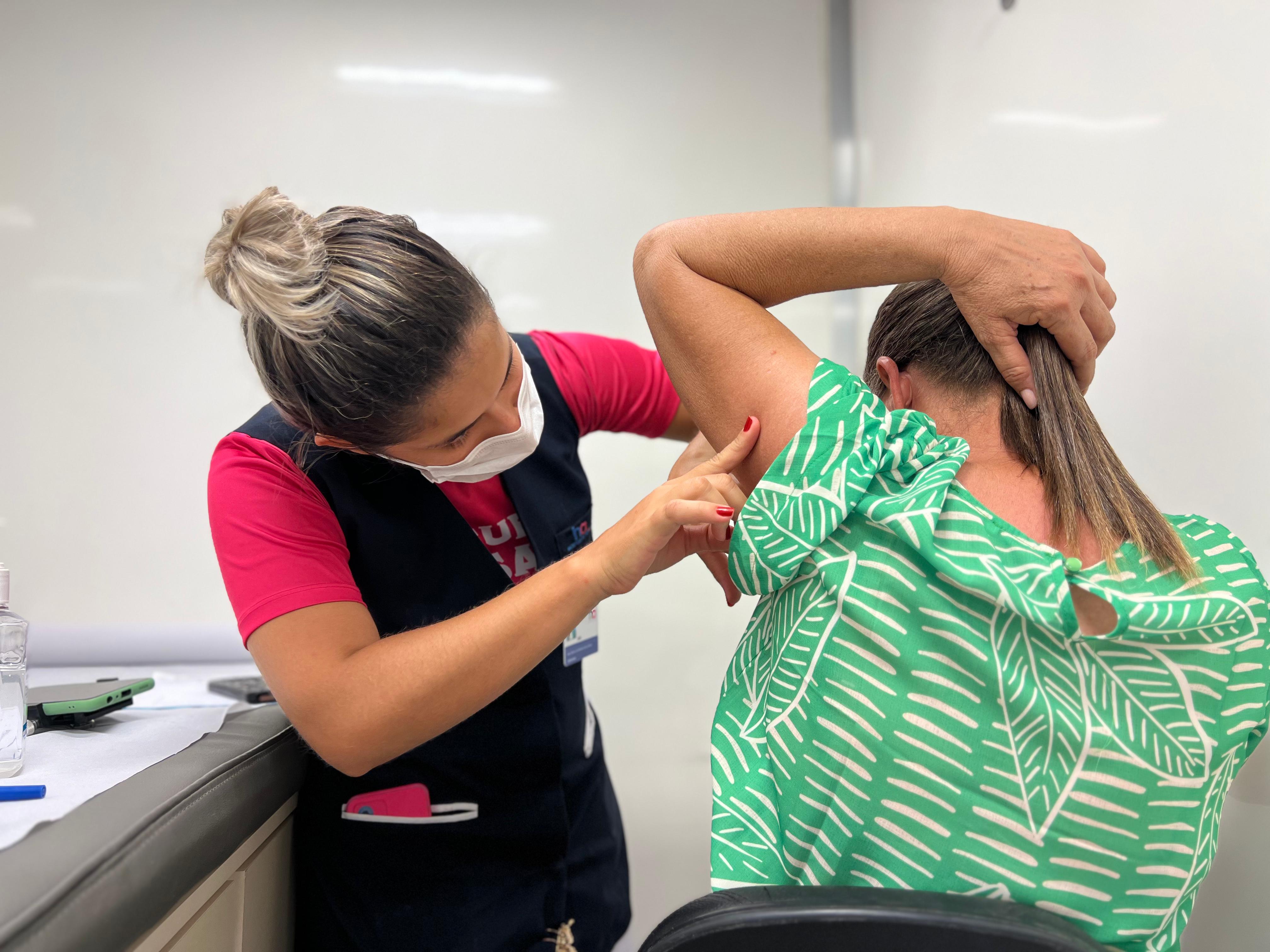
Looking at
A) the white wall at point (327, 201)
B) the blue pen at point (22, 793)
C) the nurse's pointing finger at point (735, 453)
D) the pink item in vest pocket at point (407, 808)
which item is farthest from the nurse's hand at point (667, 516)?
the white wall at point (327, 201)

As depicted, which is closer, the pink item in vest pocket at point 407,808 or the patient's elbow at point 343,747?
the patient's elbow at point 343,747

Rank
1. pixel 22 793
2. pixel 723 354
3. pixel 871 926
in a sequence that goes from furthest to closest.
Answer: pixel 723 354, pixel 22 793, pixel 871 926

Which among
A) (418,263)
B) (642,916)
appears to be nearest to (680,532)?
(418,263)

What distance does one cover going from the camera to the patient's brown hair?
0.79m

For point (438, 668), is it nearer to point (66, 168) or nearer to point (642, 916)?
point (642, 916)

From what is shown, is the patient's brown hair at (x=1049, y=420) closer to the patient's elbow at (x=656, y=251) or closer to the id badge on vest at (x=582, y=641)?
the patient's elbow at (x=656, y=251)

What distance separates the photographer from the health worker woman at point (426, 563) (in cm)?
87

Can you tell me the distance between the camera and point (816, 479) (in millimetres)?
785

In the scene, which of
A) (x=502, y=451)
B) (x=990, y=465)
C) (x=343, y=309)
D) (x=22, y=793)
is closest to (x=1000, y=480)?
(x=990, y=465)

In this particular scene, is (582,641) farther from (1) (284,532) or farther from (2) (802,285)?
(2) (802,285)

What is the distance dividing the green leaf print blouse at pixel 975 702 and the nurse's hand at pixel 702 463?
262 millimetres

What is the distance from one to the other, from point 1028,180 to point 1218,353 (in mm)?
561

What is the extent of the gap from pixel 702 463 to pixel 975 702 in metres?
0.48

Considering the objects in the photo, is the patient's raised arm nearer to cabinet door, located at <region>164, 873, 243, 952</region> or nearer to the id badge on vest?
the id badge on vest
